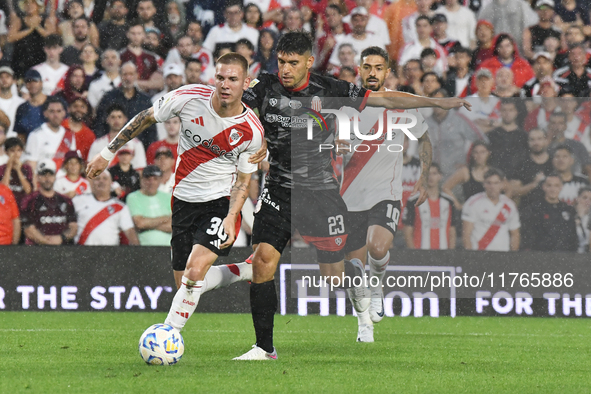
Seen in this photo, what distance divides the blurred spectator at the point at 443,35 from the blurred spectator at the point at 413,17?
0.12 m

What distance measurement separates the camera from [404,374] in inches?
214

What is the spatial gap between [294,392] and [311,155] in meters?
Answer: 2.56

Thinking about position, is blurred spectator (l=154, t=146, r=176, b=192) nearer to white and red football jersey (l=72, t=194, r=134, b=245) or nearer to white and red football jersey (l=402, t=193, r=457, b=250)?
white and red football jersey (l=72, t=194, r=134, b=245)

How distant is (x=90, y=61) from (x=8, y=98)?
1.18 metres

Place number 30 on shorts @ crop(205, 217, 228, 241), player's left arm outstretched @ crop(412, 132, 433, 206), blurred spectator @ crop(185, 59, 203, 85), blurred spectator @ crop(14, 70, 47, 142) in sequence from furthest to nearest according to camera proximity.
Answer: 1. blurred spectator @ crop(185, 59, 203, 85)
2. blurred spectator @ crop(14, 70, 47, 142)
3. player's left arm outstretched @ crop(412, 132, 433, 206)
4. number 30 on shorts @ crop(205, 217, 228, 241)

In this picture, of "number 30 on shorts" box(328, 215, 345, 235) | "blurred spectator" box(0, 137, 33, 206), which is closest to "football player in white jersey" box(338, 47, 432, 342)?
"number 30 on shorts" box(328, 215, 345, 235)

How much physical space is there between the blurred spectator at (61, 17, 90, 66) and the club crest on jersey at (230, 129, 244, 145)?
6451mm

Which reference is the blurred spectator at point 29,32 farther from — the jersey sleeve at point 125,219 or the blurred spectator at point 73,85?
the jersey sleeve at point 125,219

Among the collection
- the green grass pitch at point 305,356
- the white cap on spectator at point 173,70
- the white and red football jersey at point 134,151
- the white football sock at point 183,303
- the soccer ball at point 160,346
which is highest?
the white cap on spectator at point 173,70

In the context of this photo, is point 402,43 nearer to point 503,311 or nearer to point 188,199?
point 503,311

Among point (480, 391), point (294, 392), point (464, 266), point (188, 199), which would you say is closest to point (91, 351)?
point (188, 199)

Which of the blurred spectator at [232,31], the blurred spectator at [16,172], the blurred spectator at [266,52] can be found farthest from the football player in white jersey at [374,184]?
the blurred spectator at [16,172]

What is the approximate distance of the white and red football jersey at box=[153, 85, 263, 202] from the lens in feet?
20.0

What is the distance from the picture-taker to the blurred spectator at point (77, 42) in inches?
471
